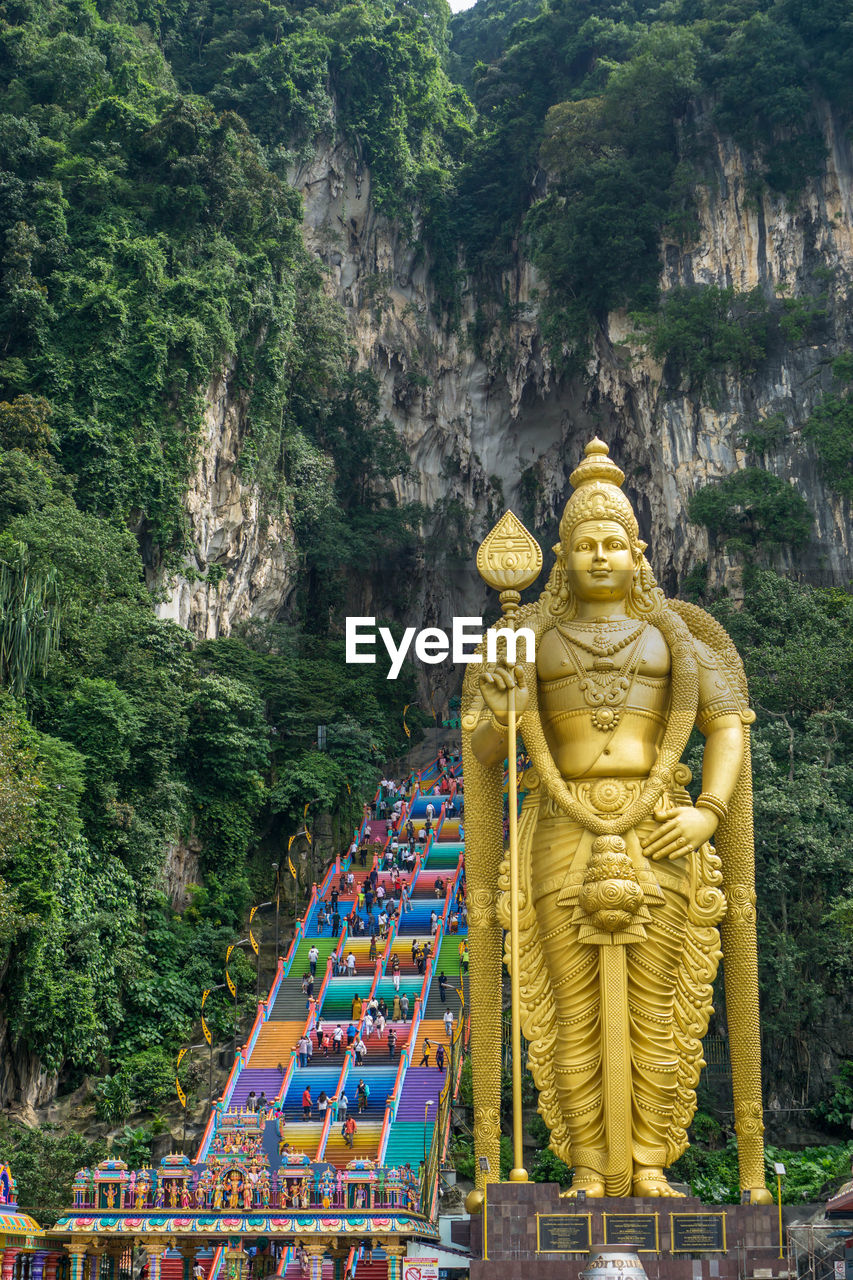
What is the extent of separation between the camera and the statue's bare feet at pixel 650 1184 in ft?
28.5

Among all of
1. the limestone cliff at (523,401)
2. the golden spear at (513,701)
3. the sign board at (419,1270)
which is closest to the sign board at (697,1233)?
the golden spear at (513,701)

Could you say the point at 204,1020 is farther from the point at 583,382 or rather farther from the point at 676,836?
the point at 583,382

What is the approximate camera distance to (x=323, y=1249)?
33.0ft

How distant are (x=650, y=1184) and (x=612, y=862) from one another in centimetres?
192

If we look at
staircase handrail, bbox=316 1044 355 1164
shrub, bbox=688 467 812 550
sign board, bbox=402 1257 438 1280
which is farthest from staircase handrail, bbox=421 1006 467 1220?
shrub, bbox=688 467 812 550

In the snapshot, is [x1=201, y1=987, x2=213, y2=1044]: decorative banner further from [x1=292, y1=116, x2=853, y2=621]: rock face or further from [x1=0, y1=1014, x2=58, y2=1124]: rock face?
[x1=292, y1=116, x2=853, y2=621]: rock face

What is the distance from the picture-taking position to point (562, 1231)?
838cm

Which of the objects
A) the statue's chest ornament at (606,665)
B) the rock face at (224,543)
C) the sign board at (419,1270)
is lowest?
the sign board at (419,1270)

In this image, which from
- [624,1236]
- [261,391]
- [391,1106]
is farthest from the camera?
[261,391]

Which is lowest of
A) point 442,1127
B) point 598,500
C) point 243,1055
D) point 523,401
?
point 442,1127

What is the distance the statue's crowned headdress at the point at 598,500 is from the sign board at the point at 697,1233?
13.8 ft

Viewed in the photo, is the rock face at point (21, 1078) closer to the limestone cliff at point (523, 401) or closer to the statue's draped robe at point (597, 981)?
the statue's draped robe at point (597, 981)

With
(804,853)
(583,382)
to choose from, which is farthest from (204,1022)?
(583,382)

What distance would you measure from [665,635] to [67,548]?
11157 millimetres
